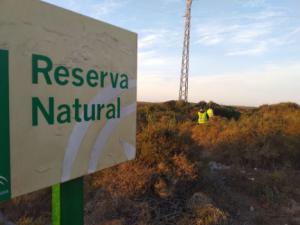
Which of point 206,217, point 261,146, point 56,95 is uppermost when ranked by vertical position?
point 56,95

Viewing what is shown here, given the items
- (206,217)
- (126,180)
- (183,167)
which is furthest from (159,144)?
(206,217)

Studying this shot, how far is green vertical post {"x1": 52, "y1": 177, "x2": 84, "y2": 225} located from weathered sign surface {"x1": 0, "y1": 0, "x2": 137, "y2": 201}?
0.17 meters

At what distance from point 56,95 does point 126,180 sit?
10.4 feet

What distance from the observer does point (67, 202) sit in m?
2.29

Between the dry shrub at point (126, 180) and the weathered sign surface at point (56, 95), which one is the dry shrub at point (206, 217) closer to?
the dry shrub at point (126, 180)

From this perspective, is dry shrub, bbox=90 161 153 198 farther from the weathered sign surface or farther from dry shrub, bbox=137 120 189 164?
the weathered sign surface

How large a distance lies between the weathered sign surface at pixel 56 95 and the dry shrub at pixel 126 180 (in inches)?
86.8

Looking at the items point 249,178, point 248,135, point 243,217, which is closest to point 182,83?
point 248,135

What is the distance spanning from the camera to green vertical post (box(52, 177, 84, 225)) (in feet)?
7.33

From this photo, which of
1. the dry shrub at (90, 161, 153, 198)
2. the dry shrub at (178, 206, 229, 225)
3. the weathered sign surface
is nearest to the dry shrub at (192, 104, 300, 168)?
the dry shrub at (90, 161, 153, 198)

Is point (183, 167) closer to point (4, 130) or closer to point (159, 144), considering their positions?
point (159, 144)

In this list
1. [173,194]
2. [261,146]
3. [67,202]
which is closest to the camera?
[67,202]

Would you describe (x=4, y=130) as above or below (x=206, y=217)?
above

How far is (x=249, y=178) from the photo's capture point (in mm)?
6301
